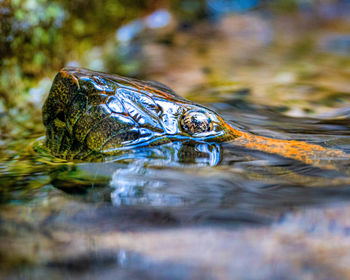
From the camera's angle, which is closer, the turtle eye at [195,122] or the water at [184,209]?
the water at [184,209]

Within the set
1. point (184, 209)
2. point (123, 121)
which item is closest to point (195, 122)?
point (123, 121)

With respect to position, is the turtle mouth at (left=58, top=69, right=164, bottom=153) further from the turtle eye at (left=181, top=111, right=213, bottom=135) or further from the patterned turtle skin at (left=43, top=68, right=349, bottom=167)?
the turtle eye at (left=181, top=111, right=213, bottom=135)

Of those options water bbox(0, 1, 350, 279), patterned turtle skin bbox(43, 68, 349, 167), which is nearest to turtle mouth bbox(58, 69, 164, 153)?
patterned turtle skin bbox(43, 68, 349, 167)

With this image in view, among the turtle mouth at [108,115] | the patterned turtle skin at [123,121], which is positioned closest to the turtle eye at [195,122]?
the patterned turtle skin at [123,121]

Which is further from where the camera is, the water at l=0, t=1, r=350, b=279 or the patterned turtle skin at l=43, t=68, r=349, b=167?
the patterned turtle skin at l=43, t=68, r=349, b=167

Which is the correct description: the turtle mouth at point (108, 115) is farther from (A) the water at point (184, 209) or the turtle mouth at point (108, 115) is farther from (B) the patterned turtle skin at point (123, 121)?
(A) the water at point (184, 209)

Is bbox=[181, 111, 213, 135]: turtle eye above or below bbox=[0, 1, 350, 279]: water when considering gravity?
above

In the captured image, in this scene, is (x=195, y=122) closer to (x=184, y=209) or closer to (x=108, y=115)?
(x=108, y=115)

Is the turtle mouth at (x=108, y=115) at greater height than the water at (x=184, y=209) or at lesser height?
greater
